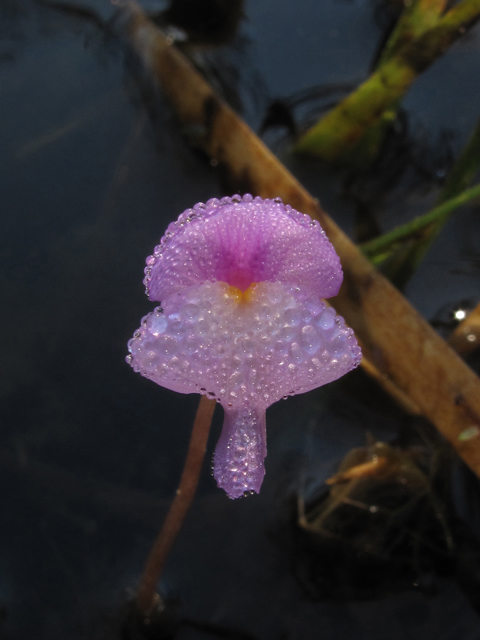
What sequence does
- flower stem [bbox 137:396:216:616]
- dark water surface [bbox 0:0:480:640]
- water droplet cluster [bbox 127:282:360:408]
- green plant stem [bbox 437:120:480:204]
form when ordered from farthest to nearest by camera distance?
green plant stem [bbox 437:120:480:204]
dark water surface [bbox 0:0:480:640]
flower stem [bbox 137:396:216:616]
water droplet cluster [bbox 127:282:360:408]

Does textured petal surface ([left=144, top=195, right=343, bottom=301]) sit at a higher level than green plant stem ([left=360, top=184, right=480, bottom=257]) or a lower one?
higher

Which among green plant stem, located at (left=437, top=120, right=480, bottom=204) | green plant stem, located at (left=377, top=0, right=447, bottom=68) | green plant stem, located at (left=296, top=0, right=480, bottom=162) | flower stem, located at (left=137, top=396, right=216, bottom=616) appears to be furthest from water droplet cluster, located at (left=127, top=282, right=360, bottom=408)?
green plant stem, located at (left=377, top=0, right=447, bottom=68)

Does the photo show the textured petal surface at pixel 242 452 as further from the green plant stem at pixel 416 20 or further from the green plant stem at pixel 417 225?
the green plant stem at pixel 416 20

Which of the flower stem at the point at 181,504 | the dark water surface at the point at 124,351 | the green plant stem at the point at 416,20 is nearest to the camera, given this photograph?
the flower stem at the point at 181,504

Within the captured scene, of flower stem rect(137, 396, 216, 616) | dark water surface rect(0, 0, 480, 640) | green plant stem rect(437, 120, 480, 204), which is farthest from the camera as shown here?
green plant stem rect(437, 120, 480, 204)

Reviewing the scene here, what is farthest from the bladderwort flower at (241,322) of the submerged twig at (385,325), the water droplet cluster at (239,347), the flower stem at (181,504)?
the submerged twig at (385,325)

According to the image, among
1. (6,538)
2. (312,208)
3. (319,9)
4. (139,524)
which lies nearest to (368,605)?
(139,524)

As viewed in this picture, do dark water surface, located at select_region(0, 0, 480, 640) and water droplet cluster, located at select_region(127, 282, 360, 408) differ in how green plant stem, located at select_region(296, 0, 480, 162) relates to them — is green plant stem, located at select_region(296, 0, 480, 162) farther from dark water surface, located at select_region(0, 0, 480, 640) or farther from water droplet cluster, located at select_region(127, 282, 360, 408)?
water droplet cluster, located at select_region(127, 282, 360, 408)
